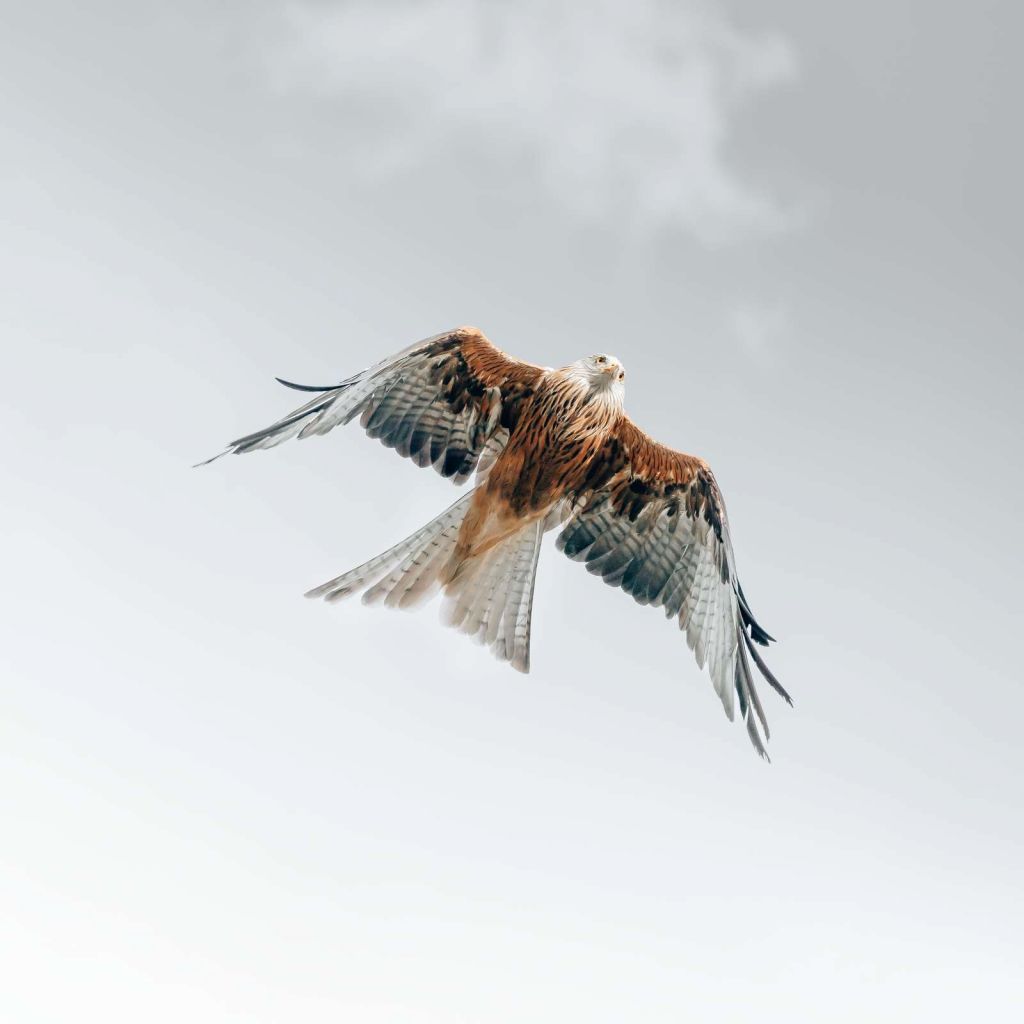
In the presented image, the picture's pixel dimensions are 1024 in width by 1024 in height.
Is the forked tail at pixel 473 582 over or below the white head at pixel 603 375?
below

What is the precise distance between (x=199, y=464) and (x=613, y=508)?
460 cm

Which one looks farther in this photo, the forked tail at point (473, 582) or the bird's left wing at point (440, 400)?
the forked tail at point (473, 582)

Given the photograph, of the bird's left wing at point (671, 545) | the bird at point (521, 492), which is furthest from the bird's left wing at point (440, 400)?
the bird's left wing at point (671, 545)

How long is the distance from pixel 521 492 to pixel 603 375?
53.5 inches

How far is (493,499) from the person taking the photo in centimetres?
1127

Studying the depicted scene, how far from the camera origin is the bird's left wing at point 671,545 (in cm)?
1153

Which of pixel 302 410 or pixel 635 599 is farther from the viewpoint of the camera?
pixel 635 599

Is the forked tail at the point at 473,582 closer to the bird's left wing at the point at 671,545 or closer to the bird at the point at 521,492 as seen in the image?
the bird at the point at 521,492

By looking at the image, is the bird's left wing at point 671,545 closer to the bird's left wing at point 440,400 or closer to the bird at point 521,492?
the bird at point 521,492

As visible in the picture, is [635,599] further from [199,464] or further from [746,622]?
[199,464]

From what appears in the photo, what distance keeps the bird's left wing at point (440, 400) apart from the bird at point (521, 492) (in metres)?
0.01

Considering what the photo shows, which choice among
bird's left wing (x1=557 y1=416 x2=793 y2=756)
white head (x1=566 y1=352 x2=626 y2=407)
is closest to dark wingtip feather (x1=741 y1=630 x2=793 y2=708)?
bird's left wing (x1=557 y1=416 x2=793 y2=756)

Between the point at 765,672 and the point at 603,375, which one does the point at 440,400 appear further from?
the point at 765,672

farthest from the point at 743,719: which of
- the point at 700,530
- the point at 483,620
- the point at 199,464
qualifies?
the point at 199,464
